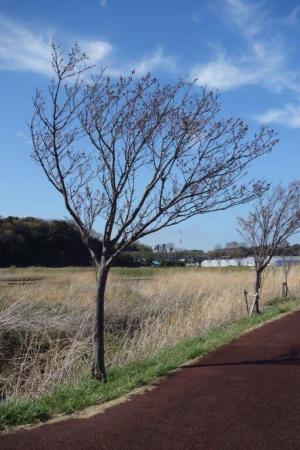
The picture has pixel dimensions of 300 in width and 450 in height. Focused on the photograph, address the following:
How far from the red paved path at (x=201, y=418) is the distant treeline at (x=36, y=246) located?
44.0 metres

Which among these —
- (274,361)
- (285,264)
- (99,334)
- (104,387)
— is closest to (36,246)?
(285,264)

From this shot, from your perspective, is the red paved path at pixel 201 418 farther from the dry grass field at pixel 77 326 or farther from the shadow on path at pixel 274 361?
the dry grass field at pixel 77 326

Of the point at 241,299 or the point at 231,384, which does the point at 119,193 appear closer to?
the point at 231,384

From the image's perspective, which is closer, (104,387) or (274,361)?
(104,387)

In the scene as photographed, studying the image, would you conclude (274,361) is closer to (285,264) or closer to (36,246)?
(285,264)

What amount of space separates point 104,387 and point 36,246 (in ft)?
165

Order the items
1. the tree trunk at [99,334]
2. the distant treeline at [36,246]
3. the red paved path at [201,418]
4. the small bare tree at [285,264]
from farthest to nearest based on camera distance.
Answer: the distant treeline at [36,246], the small bare tree at [285,264], the tree trunk at [99,334], the red paved path at [201,418]

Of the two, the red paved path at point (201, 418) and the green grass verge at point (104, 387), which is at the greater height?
the green grass verge at point (104, 387)

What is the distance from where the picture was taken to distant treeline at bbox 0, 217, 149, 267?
53.1 metres

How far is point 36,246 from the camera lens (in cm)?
5634

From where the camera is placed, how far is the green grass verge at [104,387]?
602cm

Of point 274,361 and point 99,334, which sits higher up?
point 99,334

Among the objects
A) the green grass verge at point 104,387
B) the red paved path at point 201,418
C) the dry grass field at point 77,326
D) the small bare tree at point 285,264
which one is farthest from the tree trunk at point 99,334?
the small bare tree at point 285,264

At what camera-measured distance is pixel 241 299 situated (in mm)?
18031
